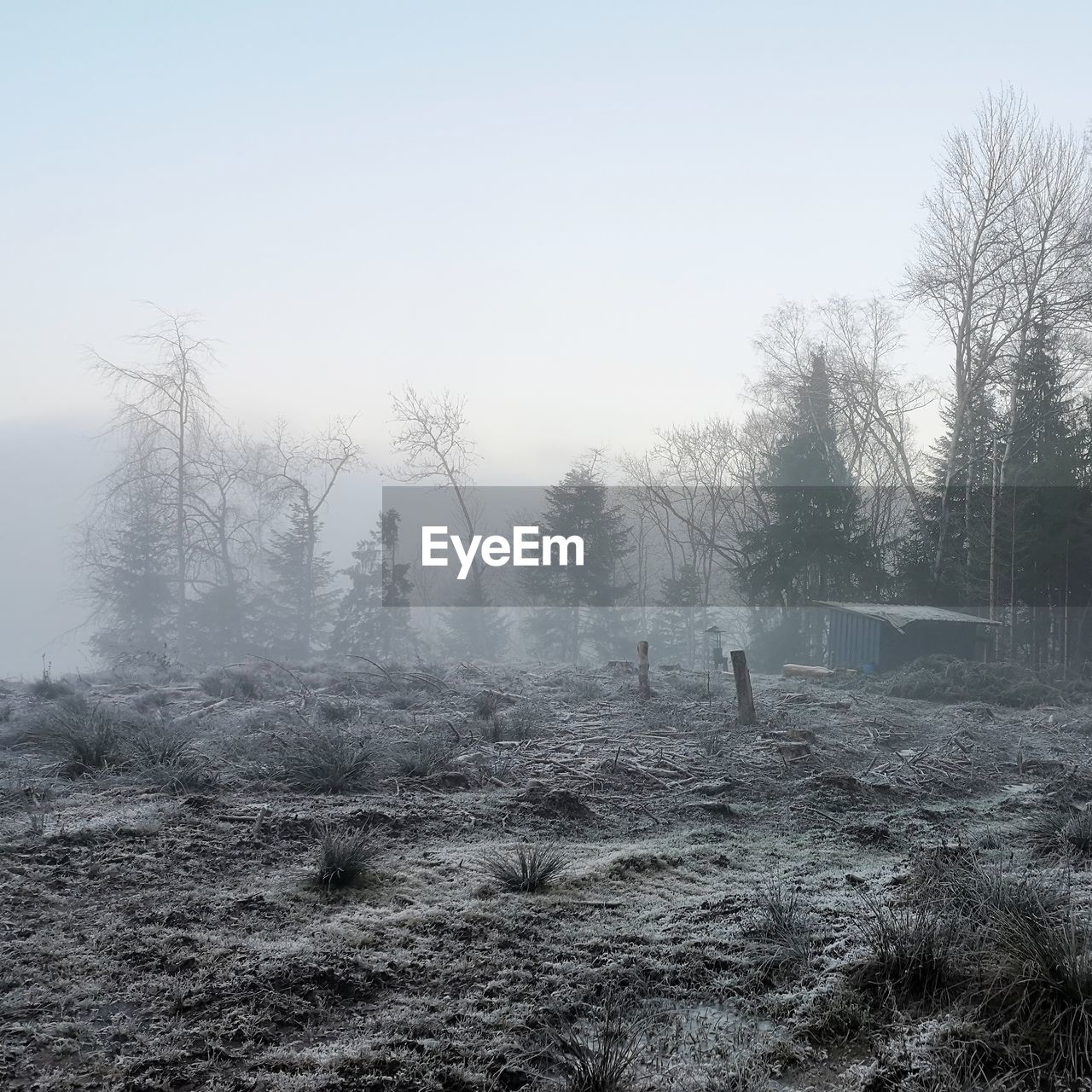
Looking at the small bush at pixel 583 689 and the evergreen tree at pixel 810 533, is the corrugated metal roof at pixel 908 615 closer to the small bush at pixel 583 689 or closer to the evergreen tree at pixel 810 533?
the evergreen tree at pixel 810 533

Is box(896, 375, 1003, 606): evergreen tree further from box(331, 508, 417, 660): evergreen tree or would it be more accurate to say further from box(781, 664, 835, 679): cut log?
box(331, 508, 417, 660): evergreen tree

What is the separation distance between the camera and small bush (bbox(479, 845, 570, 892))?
4926 mm

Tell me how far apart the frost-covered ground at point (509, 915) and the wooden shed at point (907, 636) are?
15728 mm

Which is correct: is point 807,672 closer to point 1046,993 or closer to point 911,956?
point 911,956

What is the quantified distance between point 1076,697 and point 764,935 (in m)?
16.9

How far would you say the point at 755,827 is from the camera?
681 centimetres

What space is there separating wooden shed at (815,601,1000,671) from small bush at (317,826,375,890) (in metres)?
21.6

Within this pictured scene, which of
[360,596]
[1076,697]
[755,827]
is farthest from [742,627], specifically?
[755,827]

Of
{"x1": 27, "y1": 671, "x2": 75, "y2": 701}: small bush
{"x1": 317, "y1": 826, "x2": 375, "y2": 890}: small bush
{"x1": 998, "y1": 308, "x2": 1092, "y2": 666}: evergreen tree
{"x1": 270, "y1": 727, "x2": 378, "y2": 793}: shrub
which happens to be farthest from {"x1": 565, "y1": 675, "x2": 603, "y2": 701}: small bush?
{"x1": 998, "y1": 308, "x2": 1092, "y2": 666}: evergreen tree

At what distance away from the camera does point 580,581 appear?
4106 cm

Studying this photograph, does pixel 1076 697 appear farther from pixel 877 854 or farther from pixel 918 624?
pixel 877 854

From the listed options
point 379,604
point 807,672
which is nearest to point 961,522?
point 807,672

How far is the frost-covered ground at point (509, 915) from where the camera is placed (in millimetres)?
3123

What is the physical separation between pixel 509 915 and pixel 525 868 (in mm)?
454
